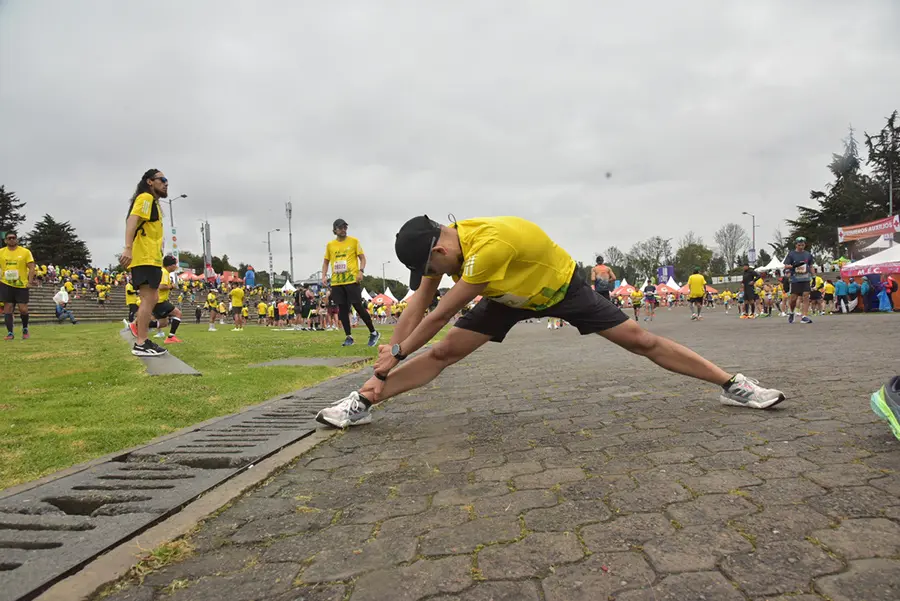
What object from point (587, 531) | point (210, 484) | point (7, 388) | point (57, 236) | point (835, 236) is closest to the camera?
point (587, 531)

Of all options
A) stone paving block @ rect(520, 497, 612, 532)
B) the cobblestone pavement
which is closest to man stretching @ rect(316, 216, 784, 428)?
the cobblestone pavement

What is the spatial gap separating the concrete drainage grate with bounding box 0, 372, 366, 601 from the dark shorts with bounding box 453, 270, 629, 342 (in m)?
1.33

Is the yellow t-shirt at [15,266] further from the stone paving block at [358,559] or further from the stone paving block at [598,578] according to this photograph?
the stone paving block at [598,578]

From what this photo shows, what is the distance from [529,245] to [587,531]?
1658mm

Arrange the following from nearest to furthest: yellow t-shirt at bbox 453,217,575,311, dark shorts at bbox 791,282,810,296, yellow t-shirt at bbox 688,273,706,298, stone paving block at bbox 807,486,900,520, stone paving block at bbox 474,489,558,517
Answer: stone paving block at bbox 807,486,900,520
stone paving block at bbox 474,489,558,517
yellow t-shirt at bbox 453,217,575,311
dark shorts at bbox 791,282,810,296
yellow t-shirt at bbox 688,273,706,298

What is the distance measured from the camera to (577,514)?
1941 millimetres

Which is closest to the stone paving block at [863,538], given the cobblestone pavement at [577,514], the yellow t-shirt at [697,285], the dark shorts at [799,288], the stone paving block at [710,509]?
the cobblestone pavement at [577,514]

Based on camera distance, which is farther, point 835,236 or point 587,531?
point 835,236

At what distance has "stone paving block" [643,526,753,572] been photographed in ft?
5.07

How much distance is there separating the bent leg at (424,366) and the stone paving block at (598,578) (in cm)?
196

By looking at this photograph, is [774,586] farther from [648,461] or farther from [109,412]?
[109,412]

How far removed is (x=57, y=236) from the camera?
7175 cm

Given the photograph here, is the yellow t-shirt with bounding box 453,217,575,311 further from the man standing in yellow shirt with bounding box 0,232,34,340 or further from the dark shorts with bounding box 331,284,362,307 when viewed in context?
the man standing in yellow shirt with bounding box 0,232,34,340

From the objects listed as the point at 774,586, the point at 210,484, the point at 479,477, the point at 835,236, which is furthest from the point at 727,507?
the point at 835,236
